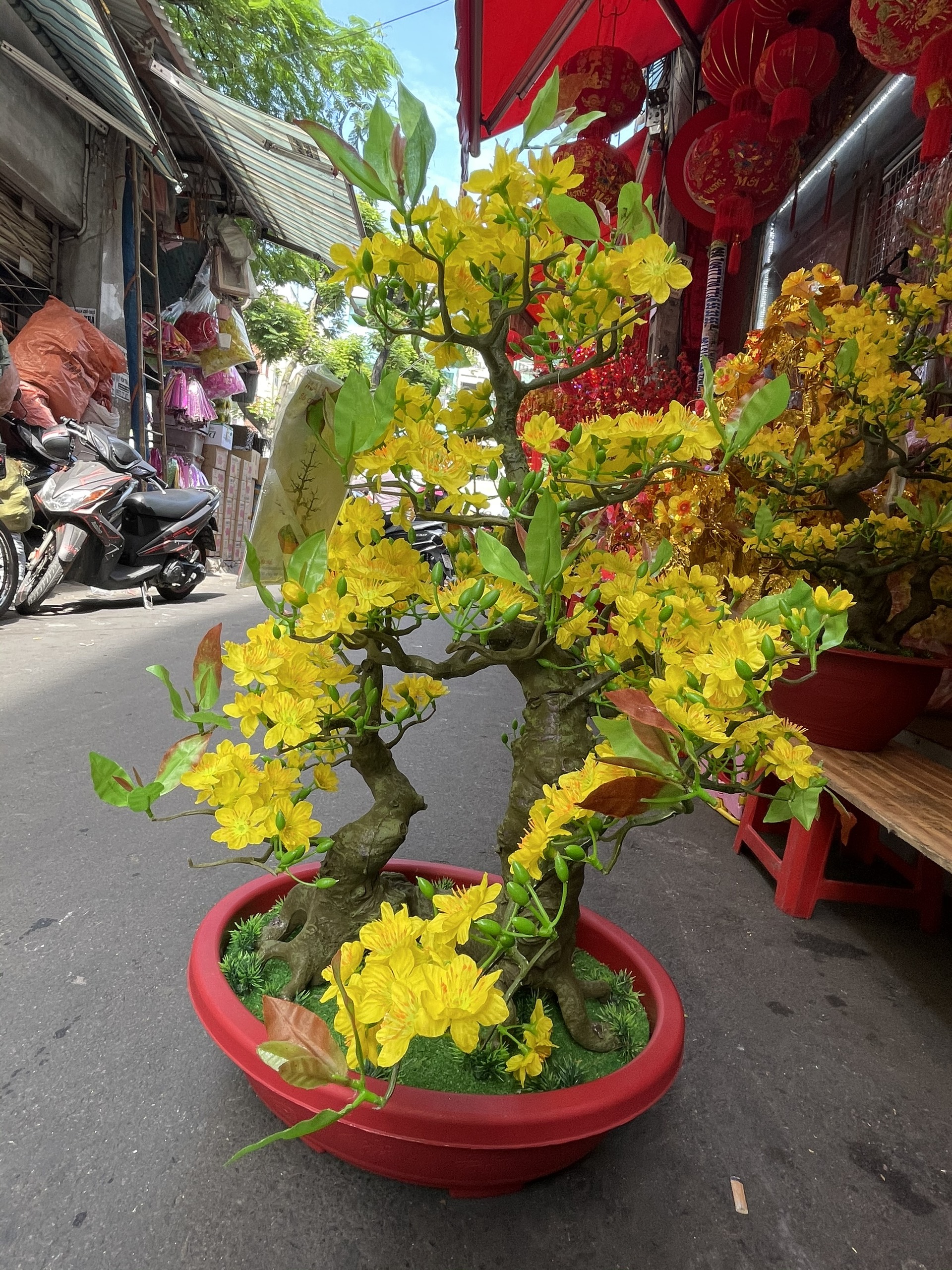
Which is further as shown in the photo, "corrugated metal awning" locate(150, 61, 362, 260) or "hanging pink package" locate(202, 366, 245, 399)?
"hanging pink package" locate(202, 366, 245, 399)

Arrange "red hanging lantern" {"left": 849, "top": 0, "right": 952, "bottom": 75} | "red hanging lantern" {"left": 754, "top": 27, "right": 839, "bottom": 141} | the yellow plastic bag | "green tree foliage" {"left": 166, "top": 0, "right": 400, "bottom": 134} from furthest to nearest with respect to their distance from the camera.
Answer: "green tree foliage" {"left": 166, "top": 0, "right": 400, "bottom": 134}, the yellow plastic bag, "red hanging lantern" {"left": 754, "top": 27, "right": 839, "bottom": 141}, "red hanging lantern" {"left": 849, "top": 0, "right": 952, "bottom": 75}

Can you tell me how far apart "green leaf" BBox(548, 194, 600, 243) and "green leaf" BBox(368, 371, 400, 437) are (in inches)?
8.9

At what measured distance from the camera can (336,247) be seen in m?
0.73

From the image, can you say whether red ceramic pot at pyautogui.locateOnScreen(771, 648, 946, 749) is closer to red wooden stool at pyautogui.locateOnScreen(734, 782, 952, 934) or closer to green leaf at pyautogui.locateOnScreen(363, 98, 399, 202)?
red wooden stool at pyautogui.locateOnScreen(734, 782, 952, 934)

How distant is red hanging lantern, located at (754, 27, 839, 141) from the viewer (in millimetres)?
1963

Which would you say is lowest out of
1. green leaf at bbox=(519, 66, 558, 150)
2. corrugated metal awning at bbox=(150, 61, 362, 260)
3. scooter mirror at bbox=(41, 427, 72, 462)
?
scooter mirror at bbox=(41, 427, 72, 462)

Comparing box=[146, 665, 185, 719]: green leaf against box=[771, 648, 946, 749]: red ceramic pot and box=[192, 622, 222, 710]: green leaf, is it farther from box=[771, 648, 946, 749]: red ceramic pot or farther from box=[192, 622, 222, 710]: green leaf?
box=[771, 648, 946, 749]: red ceramic pot

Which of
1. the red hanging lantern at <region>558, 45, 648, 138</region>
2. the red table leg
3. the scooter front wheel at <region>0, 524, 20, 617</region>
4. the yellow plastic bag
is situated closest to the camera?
the red table leg

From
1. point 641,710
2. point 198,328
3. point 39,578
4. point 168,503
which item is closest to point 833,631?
point 641,710

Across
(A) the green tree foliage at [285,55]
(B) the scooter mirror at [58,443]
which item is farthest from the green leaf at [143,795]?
(A) the green tree foliage at [285,55]

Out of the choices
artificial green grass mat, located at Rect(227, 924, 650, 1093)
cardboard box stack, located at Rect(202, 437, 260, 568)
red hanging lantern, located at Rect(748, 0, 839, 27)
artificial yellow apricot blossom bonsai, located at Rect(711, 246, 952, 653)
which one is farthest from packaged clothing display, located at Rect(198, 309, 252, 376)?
artificial green grass mat, located at Rect(227, 924, 650, 1093)

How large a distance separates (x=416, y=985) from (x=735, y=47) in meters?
2.77

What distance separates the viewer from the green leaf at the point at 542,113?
69 cm

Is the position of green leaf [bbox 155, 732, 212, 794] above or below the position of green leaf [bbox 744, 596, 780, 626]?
below
